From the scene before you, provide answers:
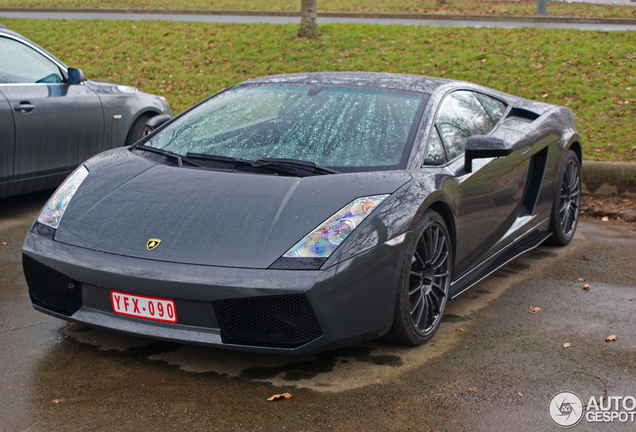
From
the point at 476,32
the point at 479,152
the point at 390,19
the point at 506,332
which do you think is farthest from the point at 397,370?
the point at 390,19

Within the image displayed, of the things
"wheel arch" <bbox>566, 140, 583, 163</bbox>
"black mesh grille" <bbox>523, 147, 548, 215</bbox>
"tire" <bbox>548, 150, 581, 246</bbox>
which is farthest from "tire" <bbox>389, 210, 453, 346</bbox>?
"wheel arch" <bbox>566, 140, 583, 163</bbox>

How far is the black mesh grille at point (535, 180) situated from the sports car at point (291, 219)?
0.17 m

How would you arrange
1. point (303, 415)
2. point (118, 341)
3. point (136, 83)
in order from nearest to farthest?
point (303, 415), point (118, 341), point (136, 83)

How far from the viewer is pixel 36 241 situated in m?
3.30

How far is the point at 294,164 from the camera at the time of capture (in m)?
3.58

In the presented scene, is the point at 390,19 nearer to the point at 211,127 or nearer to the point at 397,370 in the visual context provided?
the point at 211,127

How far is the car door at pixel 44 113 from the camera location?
574cm

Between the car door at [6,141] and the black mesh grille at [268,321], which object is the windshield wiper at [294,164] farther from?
the car door at [6,141]

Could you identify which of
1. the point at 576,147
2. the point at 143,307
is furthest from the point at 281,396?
the point at 576,147

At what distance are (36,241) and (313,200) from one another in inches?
54.2

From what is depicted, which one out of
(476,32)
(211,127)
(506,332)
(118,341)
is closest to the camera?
(118,341)

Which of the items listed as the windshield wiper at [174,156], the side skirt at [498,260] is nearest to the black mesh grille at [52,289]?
the windshield wiper at [174,156]

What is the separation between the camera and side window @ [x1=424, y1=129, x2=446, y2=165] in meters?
3.78

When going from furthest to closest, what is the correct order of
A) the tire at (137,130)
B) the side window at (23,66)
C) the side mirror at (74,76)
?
the tire at (137,130), the side mirror at (74,76), the side window at (23,66)
